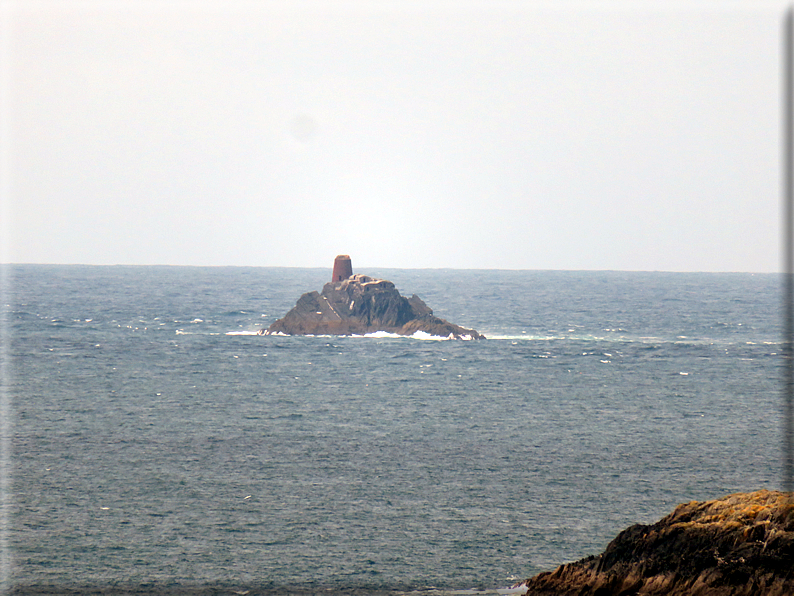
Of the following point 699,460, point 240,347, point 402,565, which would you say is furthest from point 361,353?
point 402,565

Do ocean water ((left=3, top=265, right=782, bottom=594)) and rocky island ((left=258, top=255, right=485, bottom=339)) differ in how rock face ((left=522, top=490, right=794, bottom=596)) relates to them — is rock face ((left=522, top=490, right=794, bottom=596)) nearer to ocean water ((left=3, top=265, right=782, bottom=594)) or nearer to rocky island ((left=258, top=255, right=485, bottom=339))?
ocean water ((left=3, top=265, right=782, bottom=594))

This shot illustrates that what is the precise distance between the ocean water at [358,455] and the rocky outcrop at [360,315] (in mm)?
10967

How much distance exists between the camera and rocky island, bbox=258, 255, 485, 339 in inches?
4301

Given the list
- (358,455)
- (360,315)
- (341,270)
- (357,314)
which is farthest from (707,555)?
(341,270)

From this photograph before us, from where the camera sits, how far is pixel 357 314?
11106cm

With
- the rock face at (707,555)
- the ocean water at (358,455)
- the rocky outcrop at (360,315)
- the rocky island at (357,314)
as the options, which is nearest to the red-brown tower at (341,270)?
the rocky island at (357,314)

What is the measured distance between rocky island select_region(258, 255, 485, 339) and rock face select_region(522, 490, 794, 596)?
298 feet

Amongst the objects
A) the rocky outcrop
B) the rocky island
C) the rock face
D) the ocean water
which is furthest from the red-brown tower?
the rock face

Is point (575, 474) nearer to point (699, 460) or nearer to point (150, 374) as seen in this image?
point (699, 460)

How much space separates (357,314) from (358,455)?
68.1 metres

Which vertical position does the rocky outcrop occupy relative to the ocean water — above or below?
above

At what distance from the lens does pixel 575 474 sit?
130 feet

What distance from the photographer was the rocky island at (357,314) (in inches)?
4301

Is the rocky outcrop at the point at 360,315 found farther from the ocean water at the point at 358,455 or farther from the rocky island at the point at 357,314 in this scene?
the ocean water at the point at 358,455
